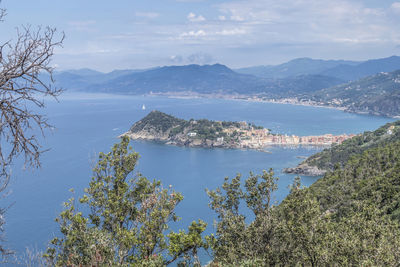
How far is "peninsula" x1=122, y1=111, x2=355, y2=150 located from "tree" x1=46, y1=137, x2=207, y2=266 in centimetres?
6839

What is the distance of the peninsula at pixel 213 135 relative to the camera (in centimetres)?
7712

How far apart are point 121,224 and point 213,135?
73.7 meters

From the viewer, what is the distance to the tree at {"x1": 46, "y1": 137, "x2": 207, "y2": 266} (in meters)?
6.00

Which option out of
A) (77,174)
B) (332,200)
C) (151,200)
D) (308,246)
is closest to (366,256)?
(308,246)

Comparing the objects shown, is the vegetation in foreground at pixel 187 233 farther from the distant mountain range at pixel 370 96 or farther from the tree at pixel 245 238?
the distant mountain range at pixel 370 96

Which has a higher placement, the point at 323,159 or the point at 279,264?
the point at 279,264

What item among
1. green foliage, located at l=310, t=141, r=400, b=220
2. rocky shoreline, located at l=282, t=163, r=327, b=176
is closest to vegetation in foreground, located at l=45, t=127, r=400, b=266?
green foliage, located at l=310, t=141, r=400, b=220

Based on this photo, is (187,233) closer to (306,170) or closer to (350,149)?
(306,170)

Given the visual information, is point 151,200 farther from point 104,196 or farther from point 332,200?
point 332,200

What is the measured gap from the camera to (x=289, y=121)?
111 metres

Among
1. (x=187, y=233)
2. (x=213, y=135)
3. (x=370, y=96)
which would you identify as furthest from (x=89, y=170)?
(x=370, y=96)

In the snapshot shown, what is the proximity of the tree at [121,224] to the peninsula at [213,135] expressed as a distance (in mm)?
68392

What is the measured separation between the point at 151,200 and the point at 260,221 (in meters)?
2.63

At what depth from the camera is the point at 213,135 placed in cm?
8069
